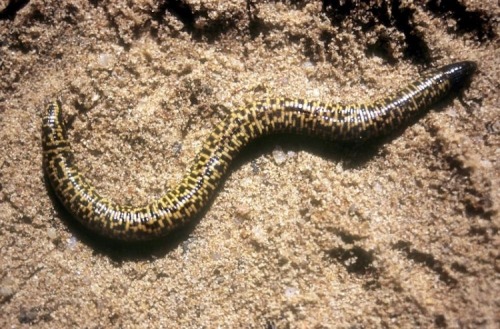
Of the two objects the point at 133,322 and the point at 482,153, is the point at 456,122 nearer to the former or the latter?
the point at 482,153

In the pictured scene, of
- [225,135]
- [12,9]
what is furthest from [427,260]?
[12,9]

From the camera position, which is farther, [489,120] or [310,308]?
[489,120]

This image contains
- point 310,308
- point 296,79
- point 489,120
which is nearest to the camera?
point 310,308

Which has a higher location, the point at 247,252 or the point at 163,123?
the point at 163,123

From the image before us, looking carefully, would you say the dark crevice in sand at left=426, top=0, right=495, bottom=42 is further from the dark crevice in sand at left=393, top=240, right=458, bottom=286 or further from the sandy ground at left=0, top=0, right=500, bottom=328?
the dark crevice in sand at left=393, top=240, right=458, bottom=286

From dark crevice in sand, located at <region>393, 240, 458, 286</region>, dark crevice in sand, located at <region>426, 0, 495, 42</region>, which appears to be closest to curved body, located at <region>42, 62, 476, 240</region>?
dark crevice in sand, located at <region>426, 0, 495, 42</region>

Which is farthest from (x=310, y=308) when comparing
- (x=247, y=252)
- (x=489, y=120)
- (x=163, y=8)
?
(x=163, y=8)

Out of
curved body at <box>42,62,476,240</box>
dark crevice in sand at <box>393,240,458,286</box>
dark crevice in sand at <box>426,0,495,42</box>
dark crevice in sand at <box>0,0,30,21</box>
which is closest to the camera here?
dark crevice in sand at <box>393,240,458,286</box>

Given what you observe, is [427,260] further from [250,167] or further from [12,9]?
[12,9]
